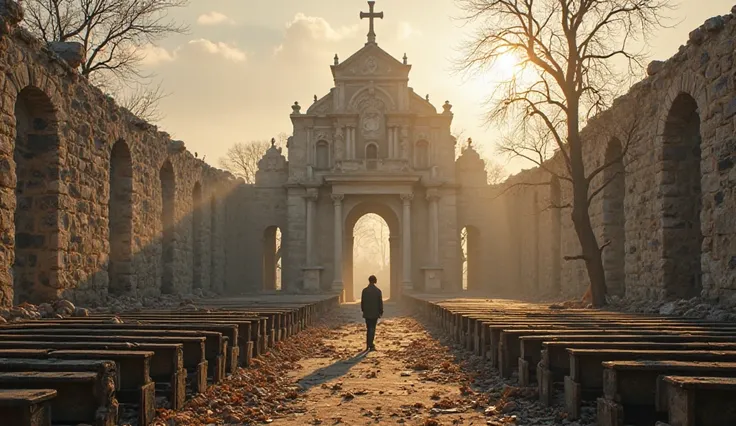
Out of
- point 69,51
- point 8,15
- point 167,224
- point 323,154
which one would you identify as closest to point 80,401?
point 8,15

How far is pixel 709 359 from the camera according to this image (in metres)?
5.39

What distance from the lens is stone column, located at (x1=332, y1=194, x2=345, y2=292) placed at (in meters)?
33.7

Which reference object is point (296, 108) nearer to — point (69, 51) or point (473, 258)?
point (473, 258)

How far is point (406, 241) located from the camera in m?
34.0

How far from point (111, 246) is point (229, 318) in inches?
299

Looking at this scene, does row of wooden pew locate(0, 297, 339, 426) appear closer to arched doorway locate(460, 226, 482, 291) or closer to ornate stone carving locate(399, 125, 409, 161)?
ornate stone carving locate(399, 125, 409, 161)

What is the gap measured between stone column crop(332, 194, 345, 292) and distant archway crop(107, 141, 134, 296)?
17.4 metres

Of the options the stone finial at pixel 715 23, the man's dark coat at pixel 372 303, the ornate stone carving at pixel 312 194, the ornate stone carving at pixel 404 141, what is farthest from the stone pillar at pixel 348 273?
the stone finial at pixel 715 23

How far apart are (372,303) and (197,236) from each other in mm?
13758

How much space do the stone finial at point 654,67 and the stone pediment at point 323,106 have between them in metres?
22.7

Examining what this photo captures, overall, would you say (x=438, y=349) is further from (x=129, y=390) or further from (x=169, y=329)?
(x=129, y=390)

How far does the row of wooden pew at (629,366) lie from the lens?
4.14 meters

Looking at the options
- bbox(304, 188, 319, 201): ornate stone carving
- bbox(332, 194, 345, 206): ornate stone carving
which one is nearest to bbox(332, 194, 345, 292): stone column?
bbox(332, 194, 345, 206): ornate stone carving

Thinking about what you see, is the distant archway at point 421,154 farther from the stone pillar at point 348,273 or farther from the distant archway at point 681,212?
the distant archway at point 681,212
